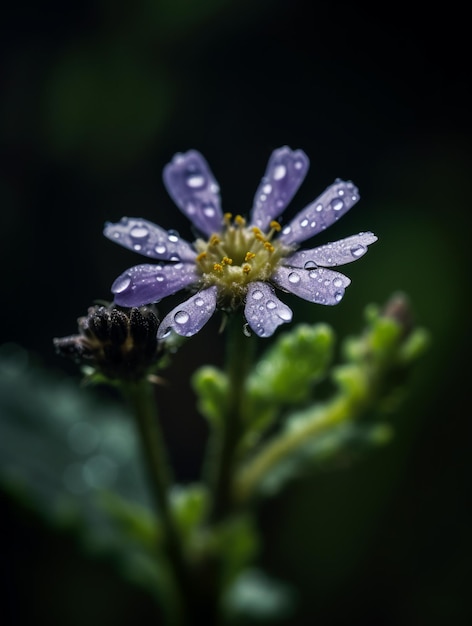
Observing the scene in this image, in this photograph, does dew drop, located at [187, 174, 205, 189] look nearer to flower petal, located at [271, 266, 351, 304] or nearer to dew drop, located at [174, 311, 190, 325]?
flower petal, located at [271, 266, 351, 304]

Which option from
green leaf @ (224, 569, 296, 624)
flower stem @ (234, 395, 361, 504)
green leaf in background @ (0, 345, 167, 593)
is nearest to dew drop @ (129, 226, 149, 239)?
flower stem @ (234, 395, 361, 504)

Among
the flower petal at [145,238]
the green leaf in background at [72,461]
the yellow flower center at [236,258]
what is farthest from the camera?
the green leaf in background at [72,461]

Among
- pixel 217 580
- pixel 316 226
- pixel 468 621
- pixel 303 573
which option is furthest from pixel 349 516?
pixel 316 226

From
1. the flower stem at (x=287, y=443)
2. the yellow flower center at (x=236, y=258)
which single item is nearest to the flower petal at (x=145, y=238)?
the yellow flower center at (x=236, y=258)

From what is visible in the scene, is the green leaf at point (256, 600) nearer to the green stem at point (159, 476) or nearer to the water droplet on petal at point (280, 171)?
the green stem at point (159, 476)

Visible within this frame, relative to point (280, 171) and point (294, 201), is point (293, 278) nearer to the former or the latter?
point (280, 171)
